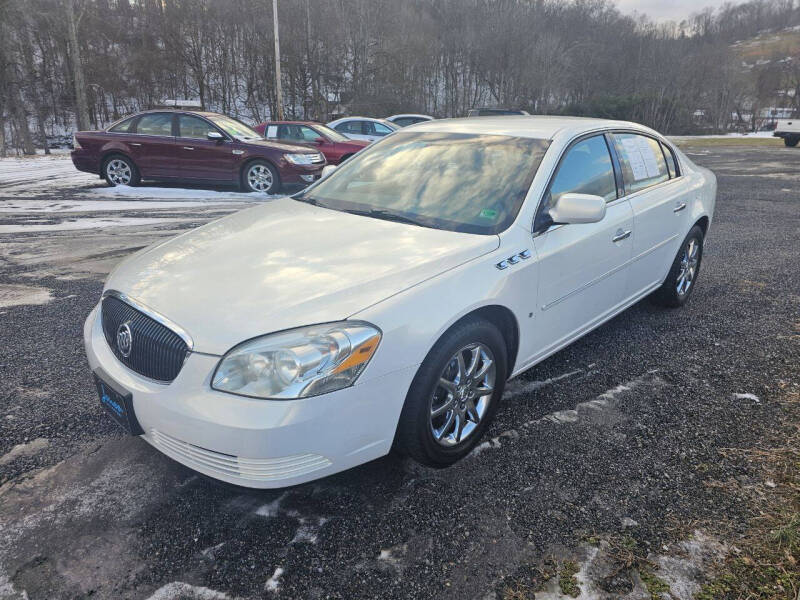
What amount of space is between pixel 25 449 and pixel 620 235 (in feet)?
11.8

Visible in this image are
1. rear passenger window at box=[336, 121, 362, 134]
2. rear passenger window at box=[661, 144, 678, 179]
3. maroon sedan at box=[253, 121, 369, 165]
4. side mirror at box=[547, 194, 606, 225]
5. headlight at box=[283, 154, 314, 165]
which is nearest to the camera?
side mirror at box=[547, 194, 606, 225]

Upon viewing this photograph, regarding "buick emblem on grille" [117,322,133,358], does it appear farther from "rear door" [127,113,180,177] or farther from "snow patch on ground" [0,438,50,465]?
"rear door" [127,113,180,177]

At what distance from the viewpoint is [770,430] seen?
114 inches

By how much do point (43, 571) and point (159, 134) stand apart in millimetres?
10224

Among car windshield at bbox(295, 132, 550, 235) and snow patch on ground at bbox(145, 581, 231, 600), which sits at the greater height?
car windshield at bbox(295, 132, 550, 235)

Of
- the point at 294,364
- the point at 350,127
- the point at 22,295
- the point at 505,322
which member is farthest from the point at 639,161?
the point at 350,127

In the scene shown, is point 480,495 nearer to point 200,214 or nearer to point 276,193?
point 200,214

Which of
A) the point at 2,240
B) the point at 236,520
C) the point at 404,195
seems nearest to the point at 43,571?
the point at 236,520

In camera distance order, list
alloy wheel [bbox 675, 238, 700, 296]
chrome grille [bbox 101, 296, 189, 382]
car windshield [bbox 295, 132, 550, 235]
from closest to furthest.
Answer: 1. chrome grille [bbox 101, 296, 189, 382]
2. car windshield [bbox 295, 132, 550, 235]
3. alloy wheel [bbox 675, 238, 700, 296]

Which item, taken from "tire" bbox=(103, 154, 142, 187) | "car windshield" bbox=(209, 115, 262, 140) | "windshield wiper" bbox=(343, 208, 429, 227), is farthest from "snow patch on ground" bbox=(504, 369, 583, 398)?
"tire" bbox=(103, 154, 142, 187)

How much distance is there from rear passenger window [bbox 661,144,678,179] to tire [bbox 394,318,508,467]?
2.65 metres

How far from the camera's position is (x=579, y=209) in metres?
2.71

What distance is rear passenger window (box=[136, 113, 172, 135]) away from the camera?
1055 cm

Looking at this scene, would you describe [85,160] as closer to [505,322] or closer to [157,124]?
[157,124]
